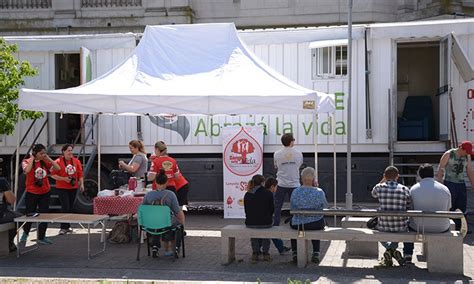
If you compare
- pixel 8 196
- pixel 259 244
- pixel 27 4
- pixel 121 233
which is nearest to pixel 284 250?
pixel 259 244

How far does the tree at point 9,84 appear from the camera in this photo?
39.9ft

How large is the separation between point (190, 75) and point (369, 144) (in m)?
4.13

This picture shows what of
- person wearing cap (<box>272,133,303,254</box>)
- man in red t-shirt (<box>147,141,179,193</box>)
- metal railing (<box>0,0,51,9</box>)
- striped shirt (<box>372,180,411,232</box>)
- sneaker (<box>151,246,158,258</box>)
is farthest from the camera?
metal railing (<box>0,0,51,9</box>)

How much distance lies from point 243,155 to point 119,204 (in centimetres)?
330

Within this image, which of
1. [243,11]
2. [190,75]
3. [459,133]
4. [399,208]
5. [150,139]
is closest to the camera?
[399,208]

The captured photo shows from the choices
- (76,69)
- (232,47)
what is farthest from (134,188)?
(76,69)

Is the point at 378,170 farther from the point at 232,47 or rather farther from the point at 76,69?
the point at 76,69

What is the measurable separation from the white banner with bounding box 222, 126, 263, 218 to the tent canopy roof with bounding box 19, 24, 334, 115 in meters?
2.28

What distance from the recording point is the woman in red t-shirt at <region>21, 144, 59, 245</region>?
9.90 metres

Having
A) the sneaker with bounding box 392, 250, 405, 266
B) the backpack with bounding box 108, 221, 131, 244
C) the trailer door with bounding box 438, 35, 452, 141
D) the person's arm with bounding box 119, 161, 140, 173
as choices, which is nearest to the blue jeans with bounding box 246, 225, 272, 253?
the sneaker with bounding box 392, 250, 405, 266

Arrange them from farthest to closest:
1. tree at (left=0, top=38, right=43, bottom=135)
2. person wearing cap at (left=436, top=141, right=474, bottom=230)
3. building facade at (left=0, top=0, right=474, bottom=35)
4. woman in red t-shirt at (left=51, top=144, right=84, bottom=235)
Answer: building facade at (left=0, top=0, right=474, bottom=35), tree at (left=0, top=38, right=43, bottom=135), woman in red t-shirt at (left=51, top=144, right=84, bottom=235), person wearing cap at (left=436, top=141, right=474, bottom=230)

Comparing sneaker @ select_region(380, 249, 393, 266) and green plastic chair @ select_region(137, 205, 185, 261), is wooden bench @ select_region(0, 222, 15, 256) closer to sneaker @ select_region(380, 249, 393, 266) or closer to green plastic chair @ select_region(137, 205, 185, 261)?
green plastic chair @ select_region(137, 205, 185, 261)

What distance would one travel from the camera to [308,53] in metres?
12.3

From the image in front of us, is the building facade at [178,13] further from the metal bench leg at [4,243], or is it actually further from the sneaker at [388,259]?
the sneaker at [388,259]
